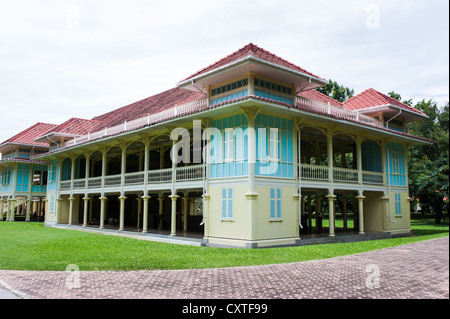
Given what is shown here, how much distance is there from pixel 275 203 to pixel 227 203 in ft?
6.83

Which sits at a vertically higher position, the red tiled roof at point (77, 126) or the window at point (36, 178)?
the red tiled roof at point (77, 126)

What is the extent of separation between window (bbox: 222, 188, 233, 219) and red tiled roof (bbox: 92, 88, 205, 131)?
738cm

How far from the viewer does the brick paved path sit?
7.66 metres

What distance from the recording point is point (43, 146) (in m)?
37.8

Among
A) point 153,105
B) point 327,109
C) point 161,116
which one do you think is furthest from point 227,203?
point 153,105

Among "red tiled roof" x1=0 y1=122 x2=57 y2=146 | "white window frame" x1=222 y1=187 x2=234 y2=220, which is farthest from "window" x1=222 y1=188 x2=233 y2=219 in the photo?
"red tiled roof" x1=0 y1=122 x2=57 y2=146

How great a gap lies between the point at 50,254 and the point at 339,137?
16.9 metres

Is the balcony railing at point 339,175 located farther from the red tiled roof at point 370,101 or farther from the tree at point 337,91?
the tree at point 337,91

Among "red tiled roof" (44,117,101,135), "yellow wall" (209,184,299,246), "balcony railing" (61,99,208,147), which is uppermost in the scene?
→ "red tiled roof" (44,117,101,135)

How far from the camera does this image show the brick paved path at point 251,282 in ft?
25.1

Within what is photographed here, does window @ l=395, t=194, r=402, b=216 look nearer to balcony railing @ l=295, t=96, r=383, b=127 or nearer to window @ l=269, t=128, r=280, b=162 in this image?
balcony railing @ l=295, t=96, r=383, b=127

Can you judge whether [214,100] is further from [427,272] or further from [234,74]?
[427,272]

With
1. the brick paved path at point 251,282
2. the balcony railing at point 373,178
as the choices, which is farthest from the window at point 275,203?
the balcony railing at point 373,178

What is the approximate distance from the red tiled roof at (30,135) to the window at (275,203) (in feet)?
96.6
